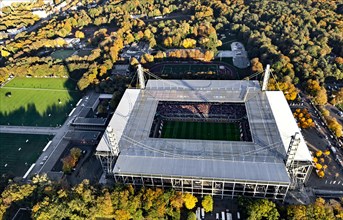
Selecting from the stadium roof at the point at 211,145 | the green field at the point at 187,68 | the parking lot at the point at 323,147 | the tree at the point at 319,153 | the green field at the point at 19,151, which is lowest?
the green field at the point at 19,151

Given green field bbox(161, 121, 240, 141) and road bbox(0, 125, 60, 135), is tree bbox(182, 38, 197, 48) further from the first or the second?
road bbox(0, 125, 60, 135)

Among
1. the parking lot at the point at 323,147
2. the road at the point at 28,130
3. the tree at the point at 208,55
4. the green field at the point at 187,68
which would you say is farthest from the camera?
the tree at the point at 208,55

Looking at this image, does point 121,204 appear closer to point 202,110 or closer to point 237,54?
point 202,110

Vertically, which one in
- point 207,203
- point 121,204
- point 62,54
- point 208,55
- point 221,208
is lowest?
point 221,208

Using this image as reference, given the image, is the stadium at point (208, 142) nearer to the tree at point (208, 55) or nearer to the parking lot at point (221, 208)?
the parking lot at point (221, 208)

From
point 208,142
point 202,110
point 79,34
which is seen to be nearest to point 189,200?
point 208,142

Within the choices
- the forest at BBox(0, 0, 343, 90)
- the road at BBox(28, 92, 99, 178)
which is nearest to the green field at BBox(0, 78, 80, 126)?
the road at BBox(28, 92, 99, 178)

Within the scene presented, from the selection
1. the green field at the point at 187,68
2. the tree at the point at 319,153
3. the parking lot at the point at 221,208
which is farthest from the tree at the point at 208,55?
the parking lot at the point at 221,208
